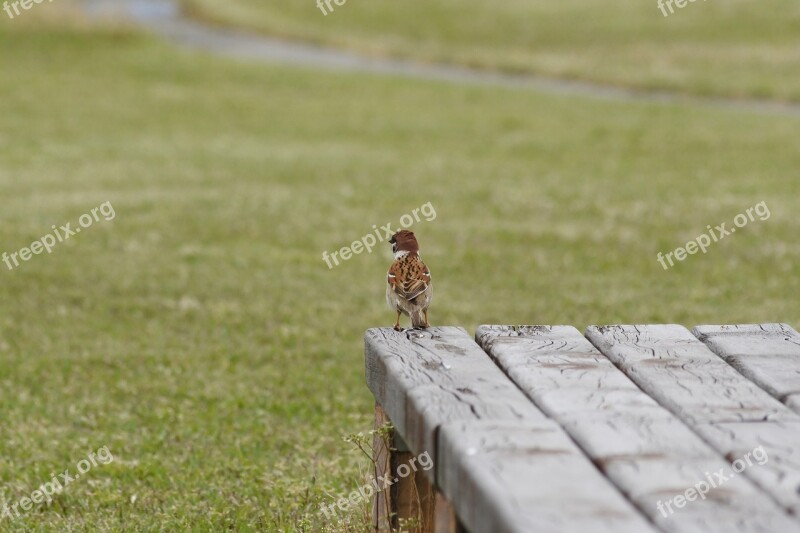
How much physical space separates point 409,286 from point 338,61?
3569 centimetres

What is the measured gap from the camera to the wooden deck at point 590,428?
3574 mm

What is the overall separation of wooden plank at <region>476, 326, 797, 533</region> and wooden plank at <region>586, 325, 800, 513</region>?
7 centimetres

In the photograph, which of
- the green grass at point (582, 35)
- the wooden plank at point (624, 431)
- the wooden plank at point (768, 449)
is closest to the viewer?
the wooden plank at point (624, 431)

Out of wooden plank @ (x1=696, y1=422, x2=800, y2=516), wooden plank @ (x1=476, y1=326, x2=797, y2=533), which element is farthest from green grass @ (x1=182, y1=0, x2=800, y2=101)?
wooden plank @ (x1=696, y1=422, x2=800, y2=516)

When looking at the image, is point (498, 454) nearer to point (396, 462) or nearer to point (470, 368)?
point (470, 368)

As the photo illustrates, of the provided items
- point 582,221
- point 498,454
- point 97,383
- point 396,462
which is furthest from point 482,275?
point 498,454

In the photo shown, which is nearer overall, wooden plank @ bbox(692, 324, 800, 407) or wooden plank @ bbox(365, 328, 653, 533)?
wooden plank @ bbox(365, 328, 653, 533)

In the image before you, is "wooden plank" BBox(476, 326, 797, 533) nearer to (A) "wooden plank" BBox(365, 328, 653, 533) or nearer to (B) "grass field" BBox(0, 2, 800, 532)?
(A) "wooden plank" BBox(365, 328, 653, 533)

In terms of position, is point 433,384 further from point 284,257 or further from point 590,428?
point 284,257

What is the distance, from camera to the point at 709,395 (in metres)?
→ 4.57

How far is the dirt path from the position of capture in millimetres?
32500

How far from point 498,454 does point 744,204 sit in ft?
48.6

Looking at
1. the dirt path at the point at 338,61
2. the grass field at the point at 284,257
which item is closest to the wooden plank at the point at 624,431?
the grass field at the point at 284,257

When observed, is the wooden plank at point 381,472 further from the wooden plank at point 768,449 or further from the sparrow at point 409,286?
the wooden plank at point 768,449
